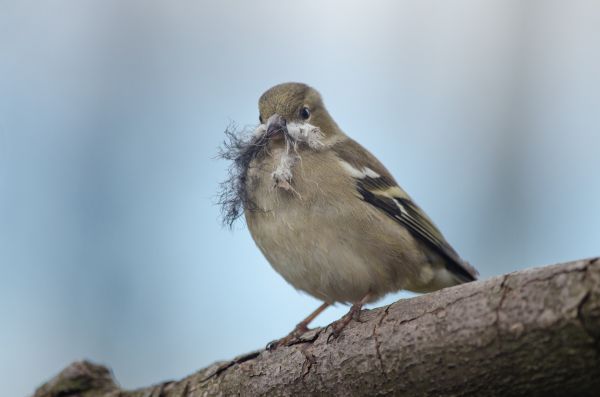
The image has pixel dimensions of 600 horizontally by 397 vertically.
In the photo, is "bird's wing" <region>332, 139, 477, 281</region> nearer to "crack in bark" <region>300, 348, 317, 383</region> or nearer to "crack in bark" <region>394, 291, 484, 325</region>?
"crack in bark" <region>300, 348, 317, 383</region>

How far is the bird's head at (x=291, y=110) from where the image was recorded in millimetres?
4789

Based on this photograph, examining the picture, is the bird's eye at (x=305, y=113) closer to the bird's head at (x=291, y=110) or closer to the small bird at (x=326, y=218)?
the bird's head at (x=291, y=110)

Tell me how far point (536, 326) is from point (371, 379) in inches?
34.4

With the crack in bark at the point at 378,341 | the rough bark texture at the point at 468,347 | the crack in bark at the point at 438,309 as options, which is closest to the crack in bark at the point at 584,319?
the rough bark texture at the point at 468,347

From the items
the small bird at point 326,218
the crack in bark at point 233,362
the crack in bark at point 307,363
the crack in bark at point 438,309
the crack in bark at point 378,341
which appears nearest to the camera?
the crack in bark at point 438,309

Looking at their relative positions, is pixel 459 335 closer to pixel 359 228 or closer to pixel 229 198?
pixel 359 228

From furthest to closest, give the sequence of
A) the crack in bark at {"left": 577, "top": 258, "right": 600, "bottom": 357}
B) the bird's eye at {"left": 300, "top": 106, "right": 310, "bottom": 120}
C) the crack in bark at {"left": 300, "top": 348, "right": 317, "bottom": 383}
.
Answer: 1. the bird's eye at {"left": 300, "top": 106, "right": 310, "bottom": 120}
2. the crack in bark at {"left": 300, "top": 348, "right": 317, "bottom": 383}
3. the crack in bark at {"left": 577, "top": 258, "right": 600, "bottom": 357}

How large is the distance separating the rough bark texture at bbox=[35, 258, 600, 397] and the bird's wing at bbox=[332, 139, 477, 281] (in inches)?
46.6

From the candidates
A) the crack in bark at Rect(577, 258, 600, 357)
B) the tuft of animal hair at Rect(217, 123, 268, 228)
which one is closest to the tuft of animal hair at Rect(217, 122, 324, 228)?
the tuft of animal hair at Rect(217, 123, 268, 228)

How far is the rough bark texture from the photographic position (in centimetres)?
236

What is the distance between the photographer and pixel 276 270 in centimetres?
442

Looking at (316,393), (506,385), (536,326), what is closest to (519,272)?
(536,326)

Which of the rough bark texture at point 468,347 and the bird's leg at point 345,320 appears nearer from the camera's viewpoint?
the rough bark texture at point 468,347

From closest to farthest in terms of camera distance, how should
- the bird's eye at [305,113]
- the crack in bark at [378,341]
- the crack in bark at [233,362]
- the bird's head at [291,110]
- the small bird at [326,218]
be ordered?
1. the crack in bark at [378,341]
2. the crack in bark at [233,362]
3. the small bird at [326,218]
4. the bird's head at [291,110]
5. the bird's eye at [305,113]
